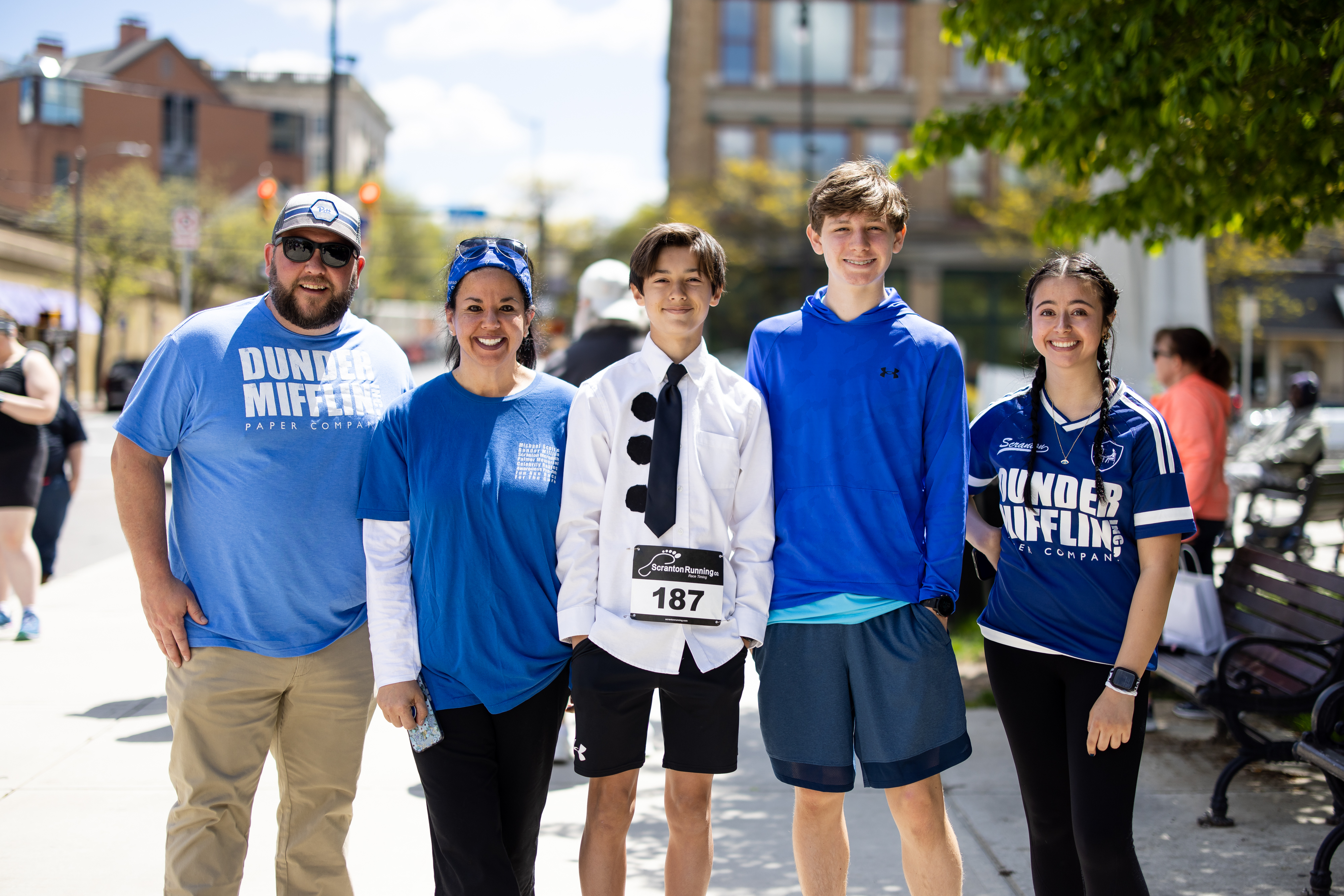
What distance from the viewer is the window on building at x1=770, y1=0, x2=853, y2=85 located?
123ft

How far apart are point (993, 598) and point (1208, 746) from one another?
277cm

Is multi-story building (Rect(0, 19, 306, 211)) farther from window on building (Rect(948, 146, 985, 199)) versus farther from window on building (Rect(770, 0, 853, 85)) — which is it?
window on building (Rect(948, 146, 985, 199))

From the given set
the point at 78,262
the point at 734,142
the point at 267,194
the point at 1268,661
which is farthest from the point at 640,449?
the point at 78,262

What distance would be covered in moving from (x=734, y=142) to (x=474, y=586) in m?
36.6

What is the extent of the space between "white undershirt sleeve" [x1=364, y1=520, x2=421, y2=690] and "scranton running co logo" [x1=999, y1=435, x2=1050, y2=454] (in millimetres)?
1676

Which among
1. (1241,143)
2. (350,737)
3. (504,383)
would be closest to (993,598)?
(504,383)

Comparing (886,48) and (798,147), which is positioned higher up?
(886,48)

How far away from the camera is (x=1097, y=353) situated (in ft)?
10.1

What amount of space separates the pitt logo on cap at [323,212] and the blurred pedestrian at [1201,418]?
4288 millimetres

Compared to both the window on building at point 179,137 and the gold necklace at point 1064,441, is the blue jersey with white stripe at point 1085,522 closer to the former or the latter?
the gold necklace at point 1064,441

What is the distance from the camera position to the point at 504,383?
9.45 ft

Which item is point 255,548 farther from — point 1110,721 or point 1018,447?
point 1110,721

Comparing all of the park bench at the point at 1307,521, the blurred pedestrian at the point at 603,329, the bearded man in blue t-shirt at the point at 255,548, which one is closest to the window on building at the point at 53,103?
the blurred pedestrian at the point at 603,329

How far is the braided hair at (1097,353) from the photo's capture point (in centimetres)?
295
